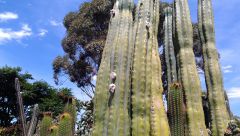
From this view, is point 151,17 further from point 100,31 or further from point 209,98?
point 100,31

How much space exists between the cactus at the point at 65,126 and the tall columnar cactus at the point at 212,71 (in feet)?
8.03

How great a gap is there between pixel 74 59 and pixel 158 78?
15075mm

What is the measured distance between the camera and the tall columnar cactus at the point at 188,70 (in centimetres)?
587

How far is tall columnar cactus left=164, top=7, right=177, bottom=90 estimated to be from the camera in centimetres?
664

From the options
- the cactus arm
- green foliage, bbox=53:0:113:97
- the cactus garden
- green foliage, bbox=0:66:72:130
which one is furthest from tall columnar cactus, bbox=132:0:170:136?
green foliage, bbox=0:66:72:130

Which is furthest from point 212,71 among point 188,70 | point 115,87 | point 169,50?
point 115,87

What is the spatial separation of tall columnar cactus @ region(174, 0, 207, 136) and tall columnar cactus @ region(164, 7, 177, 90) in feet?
0.44

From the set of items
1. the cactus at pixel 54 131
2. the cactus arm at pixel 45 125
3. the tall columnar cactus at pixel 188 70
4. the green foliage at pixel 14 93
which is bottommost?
the cactus at pixel 54 131

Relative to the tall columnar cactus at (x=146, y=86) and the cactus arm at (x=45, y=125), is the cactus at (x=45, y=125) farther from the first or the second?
the tall columnar cactus at (x=146, y=86)

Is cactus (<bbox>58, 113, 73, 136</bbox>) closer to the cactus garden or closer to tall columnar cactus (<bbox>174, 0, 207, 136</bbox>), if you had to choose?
the cactus garden

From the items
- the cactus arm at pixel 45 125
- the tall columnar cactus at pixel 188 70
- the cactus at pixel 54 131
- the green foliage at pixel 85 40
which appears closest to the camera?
the cactus at pixel 54 131

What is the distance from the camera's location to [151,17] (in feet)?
19.2

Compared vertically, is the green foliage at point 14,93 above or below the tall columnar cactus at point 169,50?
above

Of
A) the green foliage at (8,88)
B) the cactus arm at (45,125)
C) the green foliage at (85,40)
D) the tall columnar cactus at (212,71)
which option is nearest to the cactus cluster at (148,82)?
the tall columnar cactus at (212,71)
